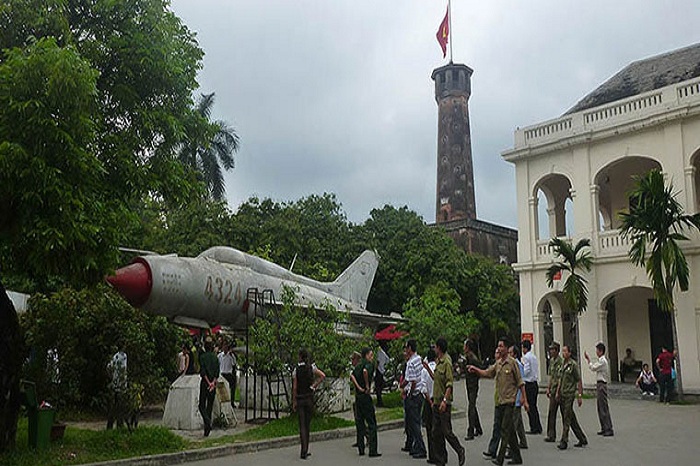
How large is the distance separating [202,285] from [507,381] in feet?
27.4

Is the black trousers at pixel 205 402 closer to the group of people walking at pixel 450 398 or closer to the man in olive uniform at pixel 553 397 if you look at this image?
the group of people walking at pixel 450 398

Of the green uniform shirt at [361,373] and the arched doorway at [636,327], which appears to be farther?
the arched doorway at [636,327]

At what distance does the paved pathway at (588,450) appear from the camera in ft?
34.3

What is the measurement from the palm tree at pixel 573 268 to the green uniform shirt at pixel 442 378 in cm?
1369

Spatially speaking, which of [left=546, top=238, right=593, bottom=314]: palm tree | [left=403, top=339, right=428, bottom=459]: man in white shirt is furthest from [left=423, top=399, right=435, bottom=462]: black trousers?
[left=546, top=238, right=593, bottom=314]: palm tree

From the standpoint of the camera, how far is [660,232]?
1975 cm

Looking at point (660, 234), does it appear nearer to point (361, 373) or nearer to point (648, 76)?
point (648, 76)

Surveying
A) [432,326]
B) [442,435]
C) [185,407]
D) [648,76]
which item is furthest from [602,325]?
[185,407]

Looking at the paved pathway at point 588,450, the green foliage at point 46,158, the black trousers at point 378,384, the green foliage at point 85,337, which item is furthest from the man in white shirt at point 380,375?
the green foliage at point 46,158

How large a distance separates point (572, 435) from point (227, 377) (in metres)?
8.83

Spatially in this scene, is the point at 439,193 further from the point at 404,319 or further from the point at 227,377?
the point at 227,377

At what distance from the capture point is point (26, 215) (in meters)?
8.62

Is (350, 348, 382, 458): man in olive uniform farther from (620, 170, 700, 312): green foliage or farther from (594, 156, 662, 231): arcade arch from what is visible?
(594, 156, 662, 231): arcade arch

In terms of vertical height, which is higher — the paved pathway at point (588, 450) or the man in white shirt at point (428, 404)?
the man in white shirt at point (428, 404)
